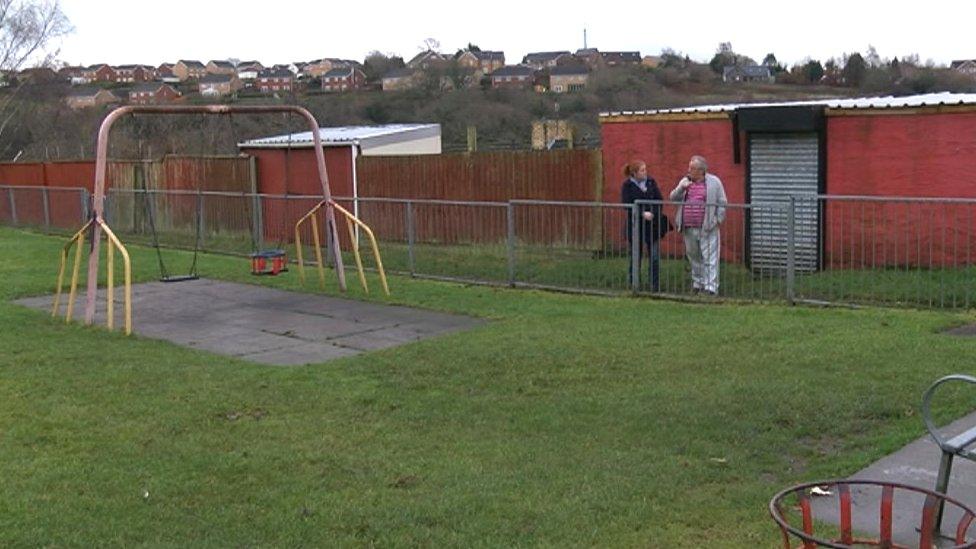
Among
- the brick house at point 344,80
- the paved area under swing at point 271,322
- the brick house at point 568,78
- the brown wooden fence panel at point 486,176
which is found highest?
the brick house at point 344,80

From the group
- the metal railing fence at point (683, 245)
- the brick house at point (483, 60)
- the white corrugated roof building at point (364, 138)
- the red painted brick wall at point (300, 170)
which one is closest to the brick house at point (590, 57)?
the brick house at point (483, 60)

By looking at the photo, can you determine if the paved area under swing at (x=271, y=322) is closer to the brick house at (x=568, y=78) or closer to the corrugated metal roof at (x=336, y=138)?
the corrugated metal roof at (x=336, y=138)

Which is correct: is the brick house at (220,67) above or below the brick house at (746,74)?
above

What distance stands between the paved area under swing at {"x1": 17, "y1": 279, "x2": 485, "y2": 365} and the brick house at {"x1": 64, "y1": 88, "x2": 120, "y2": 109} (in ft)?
134

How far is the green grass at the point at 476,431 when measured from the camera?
17.6ft

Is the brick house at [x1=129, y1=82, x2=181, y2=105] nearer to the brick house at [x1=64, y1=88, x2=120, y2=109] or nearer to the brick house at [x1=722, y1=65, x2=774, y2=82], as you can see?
the brick house at [x1=64, y1=88, x2=120, y2=109]

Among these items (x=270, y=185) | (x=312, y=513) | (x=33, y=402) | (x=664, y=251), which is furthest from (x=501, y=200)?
(x=312, y=513)

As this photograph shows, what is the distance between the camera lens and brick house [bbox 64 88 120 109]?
53.9 meters

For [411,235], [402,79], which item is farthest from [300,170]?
[402,79]

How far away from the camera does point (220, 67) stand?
2815 inches

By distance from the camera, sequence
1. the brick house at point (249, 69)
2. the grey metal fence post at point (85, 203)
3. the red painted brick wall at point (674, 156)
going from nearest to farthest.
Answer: the red painted brick wall at point (674, 156) → the grey metal fence post at point (85, 203) → the brick house at point (249, 69)

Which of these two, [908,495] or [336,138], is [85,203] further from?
[908,495]

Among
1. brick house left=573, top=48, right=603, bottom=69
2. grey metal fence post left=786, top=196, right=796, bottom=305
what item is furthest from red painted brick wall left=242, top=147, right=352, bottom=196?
brick house left=573, top=48, right=603, bottom=69

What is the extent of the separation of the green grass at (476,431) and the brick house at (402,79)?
31.6 metres
